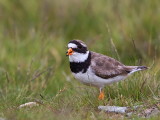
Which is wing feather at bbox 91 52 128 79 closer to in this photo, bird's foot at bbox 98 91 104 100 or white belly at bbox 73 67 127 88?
white belly at bbox 73 67 127 88

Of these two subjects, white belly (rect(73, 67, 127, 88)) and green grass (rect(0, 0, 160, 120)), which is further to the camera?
white belly (rect(73, 67, 127, 88))

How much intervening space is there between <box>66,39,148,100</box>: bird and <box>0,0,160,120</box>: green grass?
0.16 meters

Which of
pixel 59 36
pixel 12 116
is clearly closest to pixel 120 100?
pixel 12 116

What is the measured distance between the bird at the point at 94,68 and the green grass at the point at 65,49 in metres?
0.16

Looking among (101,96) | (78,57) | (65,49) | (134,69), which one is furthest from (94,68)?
(65,49)

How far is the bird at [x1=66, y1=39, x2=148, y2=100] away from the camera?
714 cm

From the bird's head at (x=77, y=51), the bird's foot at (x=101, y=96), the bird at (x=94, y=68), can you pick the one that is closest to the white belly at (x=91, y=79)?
the bird at (x=94, y=68)

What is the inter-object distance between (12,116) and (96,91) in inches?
79.7

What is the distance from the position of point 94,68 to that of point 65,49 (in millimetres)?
3813

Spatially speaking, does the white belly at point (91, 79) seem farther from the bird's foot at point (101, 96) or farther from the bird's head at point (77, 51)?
the bird's head at point (77, 51)

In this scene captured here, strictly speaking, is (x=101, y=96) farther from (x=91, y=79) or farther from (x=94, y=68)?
(x=94, y=68)

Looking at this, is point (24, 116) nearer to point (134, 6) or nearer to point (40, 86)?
point (40, 86)

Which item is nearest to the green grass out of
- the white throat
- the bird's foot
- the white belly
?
the bird's foot

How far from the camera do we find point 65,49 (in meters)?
10.9
